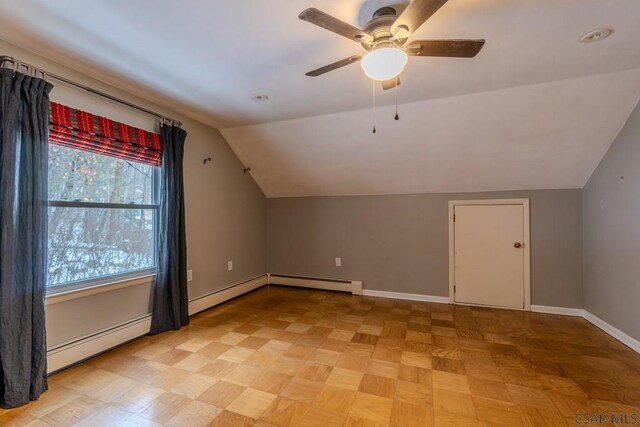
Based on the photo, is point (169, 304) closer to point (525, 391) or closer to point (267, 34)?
point (267, 34)

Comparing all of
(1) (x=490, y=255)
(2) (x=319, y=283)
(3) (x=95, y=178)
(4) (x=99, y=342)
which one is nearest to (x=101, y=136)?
(3) (x=95, y=178)

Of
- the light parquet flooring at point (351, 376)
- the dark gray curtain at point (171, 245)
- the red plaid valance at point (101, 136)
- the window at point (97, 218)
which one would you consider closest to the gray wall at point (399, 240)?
the light parquet flooring at point (351, 376)

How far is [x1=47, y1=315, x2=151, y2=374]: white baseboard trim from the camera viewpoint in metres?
2.09

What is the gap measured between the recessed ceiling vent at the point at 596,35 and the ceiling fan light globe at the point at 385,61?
50.5 inches

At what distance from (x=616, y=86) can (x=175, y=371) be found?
4151mm

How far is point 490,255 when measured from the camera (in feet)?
11.9

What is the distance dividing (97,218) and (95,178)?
0.33 metres

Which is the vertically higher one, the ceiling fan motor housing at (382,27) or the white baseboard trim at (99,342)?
the ceiling fan motor housing at (382,27)

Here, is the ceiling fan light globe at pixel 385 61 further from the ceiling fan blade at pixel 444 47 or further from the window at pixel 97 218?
the window at pixel 97 218

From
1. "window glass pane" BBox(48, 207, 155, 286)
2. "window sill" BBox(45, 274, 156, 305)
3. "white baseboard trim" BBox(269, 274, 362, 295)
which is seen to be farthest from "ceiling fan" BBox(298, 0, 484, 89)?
"white baseboard trim" BBox(269, 274, 362, 295)

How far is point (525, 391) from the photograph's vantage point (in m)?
1.88

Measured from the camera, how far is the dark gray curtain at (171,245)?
280 cm

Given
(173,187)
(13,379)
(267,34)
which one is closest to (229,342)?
(13,379)

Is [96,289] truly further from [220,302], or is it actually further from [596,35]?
[596,35]
